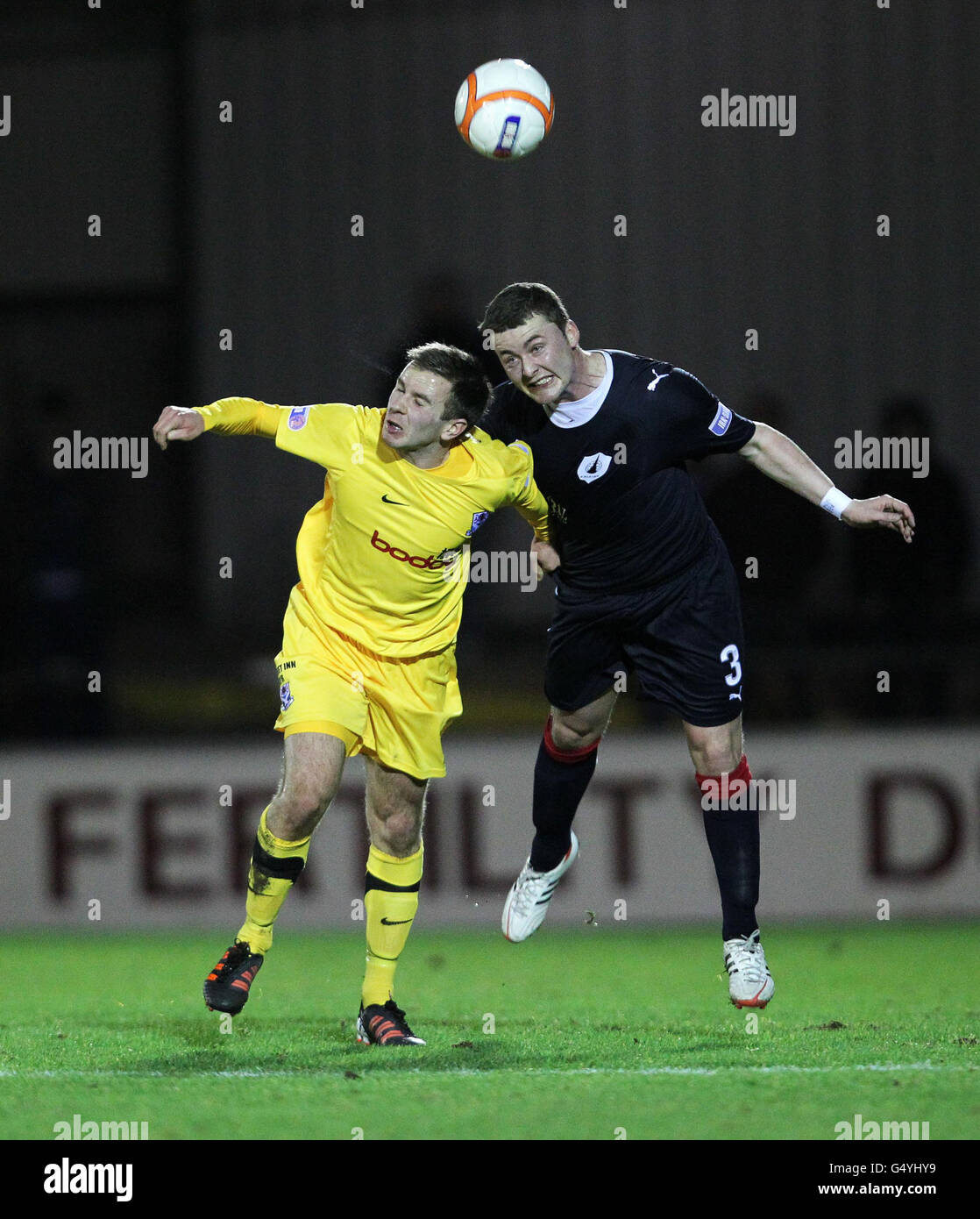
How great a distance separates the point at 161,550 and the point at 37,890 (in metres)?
4.57

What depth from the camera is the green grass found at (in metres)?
4.30

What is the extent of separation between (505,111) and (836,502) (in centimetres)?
164

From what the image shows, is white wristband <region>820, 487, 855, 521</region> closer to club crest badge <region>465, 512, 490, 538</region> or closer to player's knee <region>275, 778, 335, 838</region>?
club crest badge <region>465, 512, 490, 538</region>

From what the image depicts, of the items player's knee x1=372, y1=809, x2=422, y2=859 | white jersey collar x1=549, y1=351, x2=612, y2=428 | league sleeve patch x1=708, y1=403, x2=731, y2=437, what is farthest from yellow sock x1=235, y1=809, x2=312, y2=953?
league sleeve patch x1=708, y1=403, x2=731, y2=437

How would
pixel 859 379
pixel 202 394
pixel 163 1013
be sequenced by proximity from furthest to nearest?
pixel 202 394
pixel 859 379
pixel 163 1013

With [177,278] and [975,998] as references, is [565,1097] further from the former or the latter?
[177,278]

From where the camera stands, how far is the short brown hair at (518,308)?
5305 millimetres

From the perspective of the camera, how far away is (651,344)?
12.6 meters

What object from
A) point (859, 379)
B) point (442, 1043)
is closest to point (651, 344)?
point (859, 379)

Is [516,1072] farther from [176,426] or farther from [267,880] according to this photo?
[176,426]

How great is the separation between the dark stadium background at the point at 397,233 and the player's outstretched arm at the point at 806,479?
215 inches

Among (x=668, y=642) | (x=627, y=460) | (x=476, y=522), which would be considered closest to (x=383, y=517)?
(x=476, y=522)

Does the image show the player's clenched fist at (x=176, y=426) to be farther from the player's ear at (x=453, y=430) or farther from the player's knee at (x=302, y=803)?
the player's knee at (x=302, y=803)

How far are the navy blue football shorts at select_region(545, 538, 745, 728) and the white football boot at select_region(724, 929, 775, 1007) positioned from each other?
0.70 metres
